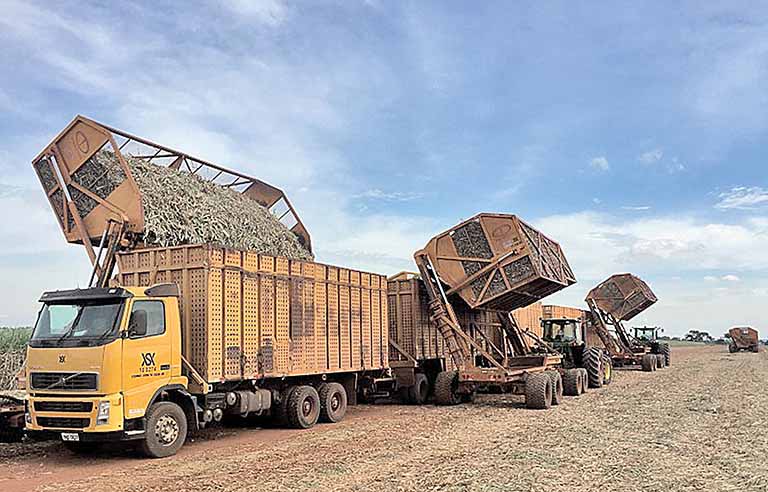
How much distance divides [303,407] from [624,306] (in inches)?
1031

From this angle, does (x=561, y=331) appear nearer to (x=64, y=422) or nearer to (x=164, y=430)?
(x=164, y=430)

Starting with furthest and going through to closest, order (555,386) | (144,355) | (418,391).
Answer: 1. (418,391)
2. (555,386)
3. (144,355)

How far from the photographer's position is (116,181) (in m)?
13.1

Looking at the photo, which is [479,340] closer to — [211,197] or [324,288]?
[324,288]

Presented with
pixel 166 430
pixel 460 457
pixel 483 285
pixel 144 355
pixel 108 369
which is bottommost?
pixel 460 457

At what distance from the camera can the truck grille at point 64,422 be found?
34.3ft

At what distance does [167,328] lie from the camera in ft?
38.1

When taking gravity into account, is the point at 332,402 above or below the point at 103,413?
below

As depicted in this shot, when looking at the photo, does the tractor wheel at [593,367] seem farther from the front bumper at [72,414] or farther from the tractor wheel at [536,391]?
the front bumper at [72,414]

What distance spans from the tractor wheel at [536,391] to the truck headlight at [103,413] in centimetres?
997

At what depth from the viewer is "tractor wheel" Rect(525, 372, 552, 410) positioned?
17.1 metres

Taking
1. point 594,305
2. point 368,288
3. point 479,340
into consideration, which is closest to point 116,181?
point 368,288

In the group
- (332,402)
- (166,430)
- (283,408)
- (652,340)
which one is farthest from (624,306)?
(166,430)

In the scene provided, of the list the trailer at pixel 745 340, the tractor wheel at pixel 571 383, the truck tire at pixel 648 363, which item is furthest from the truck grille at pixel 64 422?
the trailer at pixel 745 340
